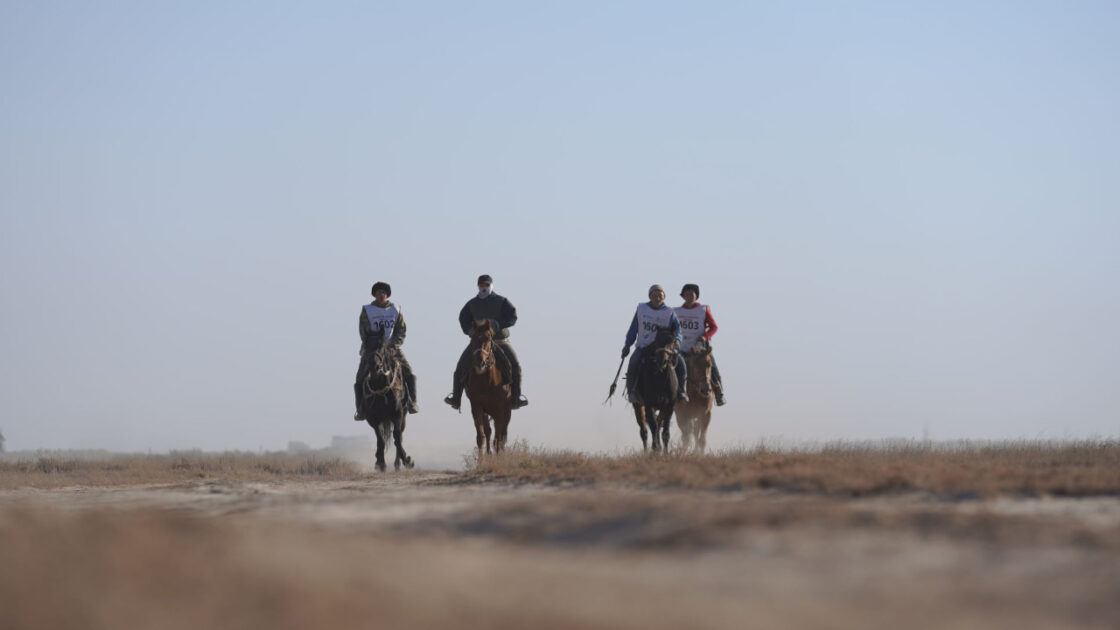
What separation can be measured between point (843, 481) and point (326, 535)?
14.5ft

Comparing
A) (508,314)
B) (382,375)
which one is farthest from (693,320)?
(382,375)

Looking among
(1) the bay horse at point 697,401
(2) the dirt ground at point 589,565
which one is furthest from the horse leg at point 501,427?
(2) the dirt ground at point 589,565

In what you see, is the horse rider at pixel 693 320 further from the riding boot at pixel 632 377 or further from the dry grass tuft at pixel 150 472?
the dry grass tuft at pixel 150 472

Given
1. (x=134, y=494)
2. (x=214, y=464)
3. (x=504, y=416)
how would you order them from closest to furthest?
(x=134, y=494) < (x=504, y=416) < (x=214, y=464)

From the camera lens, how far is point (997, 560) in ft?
24.3

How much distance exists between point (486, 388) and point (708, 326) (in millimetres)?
3876

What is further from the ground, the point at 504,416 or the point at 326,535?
the point at 504,416

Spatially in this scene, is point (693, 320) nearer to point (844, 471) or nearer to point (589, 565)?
point (844, 471)

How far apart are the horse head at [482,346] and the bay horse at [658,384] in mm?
2416

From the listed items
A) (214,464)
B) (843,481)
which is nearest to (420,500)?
(843,481)

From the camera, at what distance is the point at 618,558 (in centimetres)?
769

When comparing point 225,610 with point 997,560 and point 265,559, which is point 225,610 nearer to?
point 265,559

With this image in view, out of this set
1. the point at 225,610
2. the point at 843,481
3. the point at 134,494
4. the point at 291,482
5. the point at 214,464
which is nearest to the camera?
the point at 225,610

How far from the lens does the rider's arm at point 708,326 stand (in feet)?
78.4
